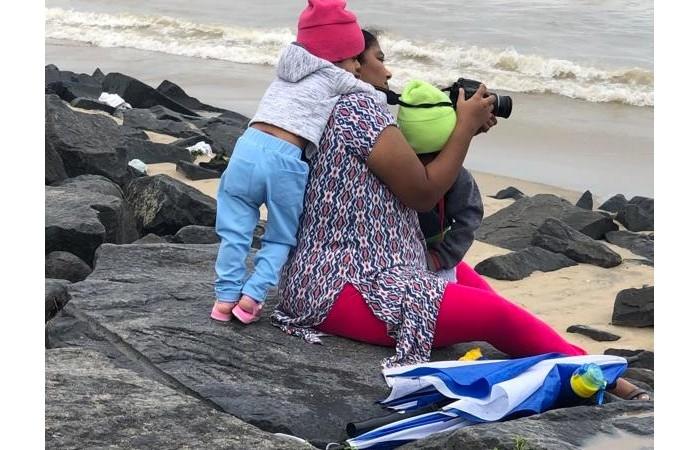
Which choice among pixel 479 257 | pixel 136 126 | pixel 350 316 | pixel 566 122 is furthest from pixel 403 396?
pixel 566 122

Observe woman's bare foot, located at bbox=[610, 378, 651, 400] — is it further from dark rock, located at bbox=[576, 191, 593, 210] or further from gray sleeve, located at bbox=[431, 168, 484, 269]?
dark rock, located at bbox=[576, 191, 593, 210]

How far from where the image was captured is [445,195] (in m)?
4.18

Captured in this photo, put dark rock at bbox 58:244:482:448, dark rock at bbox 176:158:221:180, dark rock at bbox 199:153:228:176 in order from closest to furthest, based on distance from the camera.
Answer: dark rock at bbox 58:244:482:448 → dark rock at bbox 176:158:221:180 → dark rock at bbox 199:153:228:176

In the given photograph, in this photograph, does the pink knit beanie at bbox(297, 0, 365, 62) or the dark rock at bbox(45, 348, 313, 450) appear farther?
the pink knit beanie at bbox(297, 0, 365, 62)

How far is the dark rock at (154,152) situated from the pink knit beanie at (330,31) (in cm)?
584

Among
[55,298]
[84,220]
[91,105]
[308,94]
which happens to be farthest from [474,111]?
[91,105]

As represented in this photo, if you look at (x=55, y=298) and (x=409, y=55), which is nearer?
(x=55, y=298)

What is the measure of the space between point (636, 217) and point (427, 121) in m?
4.85

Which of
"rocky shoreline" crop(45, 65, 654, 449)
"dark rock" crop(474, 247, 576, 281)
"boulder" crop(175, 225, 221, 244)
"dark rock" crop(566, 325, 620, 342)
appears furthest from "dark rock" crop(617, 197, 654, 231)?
"boulder" crop(175, 225, 221, 244)

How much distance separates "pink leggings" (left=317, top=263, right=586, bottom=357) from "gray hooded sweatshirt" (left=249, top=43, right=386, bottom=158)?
0.57m

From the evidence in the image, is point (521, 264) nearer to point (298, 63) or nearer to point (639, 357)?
point (639, 357)

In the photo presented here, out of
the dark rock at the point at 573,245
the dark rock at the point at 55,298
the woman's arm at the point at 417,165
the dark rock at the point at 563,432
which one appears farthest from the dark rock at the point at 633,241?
the dark rock at the point at 563,432

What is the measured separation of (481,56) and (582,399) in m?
15.3

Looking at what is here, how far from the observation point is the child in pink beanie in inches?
151
